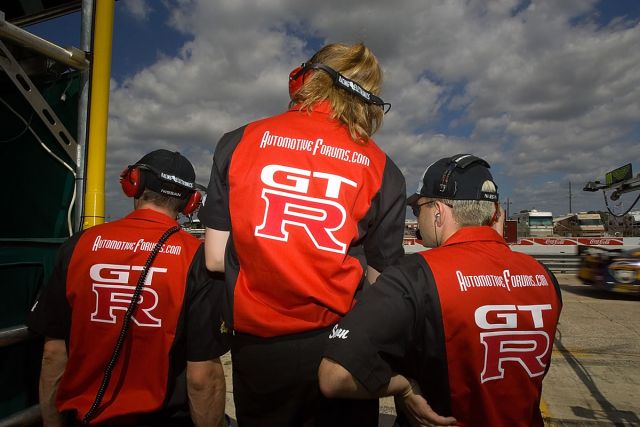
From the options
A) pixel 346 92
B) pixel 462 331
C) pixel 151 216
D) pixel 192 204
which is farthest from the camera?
pixel 192 204

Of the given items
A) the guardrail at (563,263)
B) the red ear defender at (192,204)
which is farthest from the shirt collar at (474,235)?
the guardrail at (563,263)

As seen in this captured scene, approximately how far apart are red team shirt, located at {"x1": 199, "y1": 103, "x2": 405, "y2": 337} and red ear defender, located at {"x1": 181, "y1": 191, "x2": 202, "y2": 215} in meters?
0.71

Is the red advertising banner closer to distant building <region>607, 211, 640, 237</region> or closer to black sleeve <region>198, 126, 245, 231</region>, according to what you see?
distant building <region>607, 211, 640, 237</region>

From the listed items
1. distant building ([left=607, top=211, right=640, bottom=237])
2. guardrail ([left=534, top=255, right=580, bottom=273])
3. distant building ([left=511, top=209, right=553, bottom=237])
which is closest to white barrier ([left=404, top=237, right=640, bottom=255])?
guardrail ([left=534, top=255, right=580, bottom=273])

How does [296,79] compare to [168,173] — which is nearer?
[296,79]

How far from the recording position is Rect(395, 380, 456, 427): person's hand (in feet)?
4.67

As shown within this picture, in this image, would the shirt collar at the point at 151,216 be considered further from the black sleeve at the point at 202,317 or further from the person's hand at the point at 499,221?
the person's hand at the point at 499,221

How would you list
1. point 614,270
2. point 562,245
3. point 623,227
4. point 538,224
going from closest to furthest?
point 614,270 → point 562,245 → point 623,227 → point 538,224

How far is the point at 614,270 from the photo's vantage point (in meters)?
8.58

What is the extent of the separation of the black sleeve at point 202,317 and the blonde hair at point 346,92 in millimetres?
845

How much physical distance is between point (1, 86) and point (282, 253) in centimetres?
277

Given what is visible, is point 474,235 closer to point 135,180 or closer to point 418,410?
point 418,410

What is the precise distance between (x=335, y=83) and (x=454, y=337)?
1.01 metres

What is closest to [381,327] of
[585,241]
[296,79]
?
[296,79]
